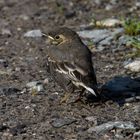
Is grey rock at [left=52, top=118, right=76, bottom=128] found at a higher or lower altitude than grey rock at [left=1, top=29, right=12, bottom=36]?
higher

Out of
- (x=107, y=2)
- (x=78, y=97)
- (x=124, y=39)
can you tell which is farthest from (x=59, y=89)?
(x=107, y=2)

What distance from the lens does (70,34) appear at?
888 centimetres

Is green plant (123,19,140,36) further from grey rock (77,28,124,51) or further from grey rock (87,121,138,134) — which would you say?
grey rock (87,121,138,134)

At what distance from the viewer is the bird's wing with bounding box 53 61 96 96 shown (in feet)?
27.2

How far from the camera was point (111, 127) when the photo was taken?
7703 millimetres

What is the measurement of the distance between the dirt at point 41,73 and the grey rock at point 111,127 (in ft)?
0.27

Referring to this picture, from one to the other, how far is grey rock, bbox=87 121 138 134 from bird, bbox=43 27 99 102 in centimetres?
61

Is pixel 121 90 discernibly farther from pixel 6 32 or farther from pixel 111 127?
pixel 6 32

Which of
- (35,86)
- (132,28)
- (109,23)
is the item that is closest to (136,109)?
(35,86)

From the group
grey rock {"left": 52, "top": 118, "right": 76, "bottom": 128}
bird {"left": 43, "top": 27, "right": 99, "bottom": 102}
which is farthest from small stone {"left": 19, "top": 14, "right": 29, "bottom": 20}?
grey rock {"left": 52, "top": 118, "right": 76, "bottom": 128}

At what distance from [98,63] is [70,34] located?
1.98 metres

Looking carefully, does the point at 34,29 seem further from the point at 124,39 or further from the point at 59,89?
the point at 59,89

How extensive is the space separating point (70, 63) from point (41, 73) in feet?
6.13

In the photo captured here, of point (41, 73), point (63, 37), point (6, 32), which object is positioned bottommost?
point (6, 32)
